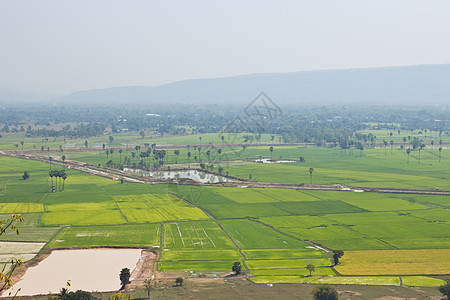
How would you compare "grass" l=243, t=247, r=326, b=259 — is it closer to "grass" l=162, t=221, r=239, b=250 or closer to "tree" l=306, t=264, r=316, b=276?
"grass" l=162, t=221, r=239, b=250

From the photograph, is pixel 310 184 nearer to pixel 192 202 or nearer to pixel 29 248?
pixel 192 202

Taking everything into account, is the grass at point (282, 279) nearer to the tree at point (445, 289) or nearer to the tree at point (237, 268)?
the tree at point (237, 268)

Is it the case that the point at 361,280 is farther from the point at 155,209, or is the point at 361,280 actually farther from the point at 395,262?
the point at 155,209

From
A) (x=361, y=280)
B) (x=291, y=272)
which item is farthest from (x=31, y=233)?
(x=361, y=280)

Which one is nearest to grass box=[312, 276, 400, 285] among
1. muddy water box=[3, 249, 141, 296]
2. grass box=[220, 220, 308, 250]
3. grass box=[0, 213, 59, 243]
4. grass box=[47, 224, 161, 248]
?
grass box=[220, 220, 308, 250]

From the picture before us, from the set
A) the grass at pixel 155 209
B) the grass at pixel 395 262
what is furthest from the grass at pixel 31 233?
the grass at pixel 395 262

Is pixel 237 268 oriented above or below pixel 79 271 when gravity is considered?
above
